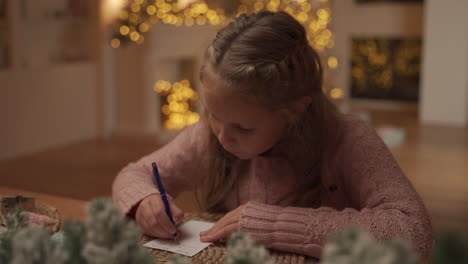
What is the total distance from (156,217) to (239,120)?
0.22m

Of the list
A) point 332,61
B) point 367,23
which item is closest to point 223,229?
point 332,61

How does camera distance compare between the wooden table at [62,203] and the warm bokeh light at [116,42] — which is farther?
the warm bokeh light at [116,42]

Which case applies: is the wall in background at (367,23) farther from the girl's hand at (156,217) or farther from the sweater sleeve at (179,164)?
the girl's hand at (156,217)

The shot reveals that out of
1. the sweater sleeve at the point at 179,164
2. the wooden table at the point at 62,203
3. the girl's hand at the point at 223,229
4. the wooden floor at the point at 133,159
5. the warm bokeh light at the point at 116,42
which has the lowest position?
the wooden floor at the point at 133,159

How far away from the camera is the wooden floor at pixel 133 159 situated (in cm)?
293

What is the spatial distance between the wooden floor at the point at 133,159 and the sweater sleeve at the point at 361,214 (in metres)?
1.62

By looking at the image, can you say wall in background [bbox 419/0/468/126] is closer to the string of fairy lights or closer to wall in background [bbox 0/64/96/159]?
the string of fairy lights

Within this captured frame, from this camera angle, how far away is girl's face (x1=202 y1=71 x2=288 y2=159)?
38.2 inches

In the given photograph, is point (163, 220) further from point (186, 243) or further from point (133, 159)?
point (133, 159)

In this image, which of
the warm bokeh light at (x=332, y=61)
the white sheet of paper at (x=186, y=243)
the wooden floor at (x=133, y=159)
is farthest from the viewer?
the warm bokeh light at (x=332, y=61)

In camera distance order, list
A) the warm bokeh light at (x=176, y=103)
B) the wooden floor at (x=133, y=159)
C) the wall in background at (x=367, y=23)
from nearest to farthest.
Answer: the wooden floor at (x=133, y=159) < the warm bokeh light at (x=176, y=103) < the wall in background at (x=367, y=23)

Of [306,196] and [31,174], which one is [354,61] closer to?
[31,174]

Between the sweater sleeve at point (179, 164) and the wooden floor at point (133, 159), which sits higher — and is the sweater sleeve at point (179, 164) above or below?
above

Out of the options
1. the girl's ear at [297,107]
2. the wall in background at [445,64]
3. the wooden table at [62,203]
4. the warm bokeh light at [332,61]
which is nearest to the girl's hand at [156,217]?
the wooden table at [62,203]
